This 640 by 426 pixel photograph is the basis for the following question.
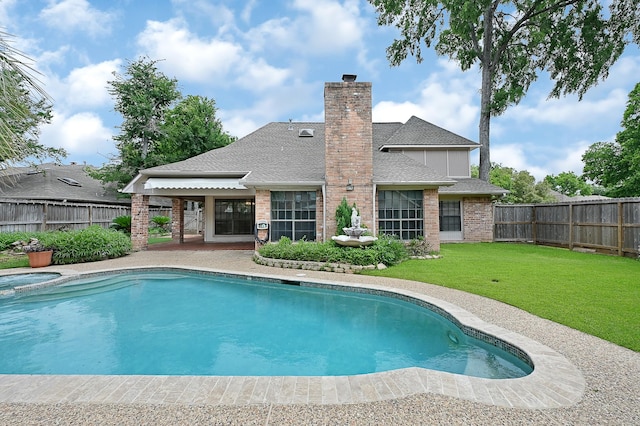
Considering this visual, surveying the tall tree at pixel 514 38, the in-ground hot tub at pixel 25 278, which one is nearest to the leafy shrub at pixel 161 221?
the in-ground hot tub at pixel 25 278

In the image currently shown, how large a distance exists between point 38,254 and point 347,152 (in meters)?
13.8

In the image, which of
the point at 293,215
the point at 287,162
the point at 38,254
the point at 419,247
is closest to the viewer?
the point at 38,254

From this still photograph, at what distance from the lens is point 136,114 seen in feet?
103

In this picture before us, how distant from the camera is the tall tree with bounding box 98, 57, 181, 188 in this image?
102 ft

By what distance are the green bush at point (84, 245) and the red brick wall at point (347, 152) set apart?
10473mm

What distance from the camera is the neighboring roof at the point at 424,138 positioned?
73.0ft

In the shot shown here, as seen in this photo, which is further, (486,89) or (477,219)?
(486,89)

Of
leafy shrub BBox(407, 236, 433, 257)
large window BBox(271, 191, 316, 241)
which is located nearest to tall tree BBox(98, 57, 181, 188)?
large window BBox(271, 191, 316, 241)

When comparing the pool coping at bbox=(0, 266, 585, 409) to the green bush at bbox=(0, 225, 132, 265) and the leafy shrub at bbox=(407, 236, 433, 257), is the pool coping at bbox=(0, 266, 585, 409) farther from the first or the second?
the green bush at bbox=(0, 225, 132, 265)

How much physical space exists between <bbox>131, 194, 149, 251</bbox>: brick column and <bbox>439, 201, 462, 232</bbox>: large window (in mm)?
18207

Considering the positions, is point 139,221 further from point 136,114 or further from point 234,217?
point 136,114

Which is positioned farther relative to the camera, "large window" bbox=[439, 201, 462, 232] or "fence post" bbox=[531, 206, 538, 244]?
"large window" bbox=[439, 201, 462, 232]

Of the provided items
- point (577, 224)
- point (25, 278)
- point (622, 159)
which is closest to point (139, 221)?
point (25, 278)

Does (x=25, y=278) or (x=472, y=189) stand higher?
(x=472, y=189)
